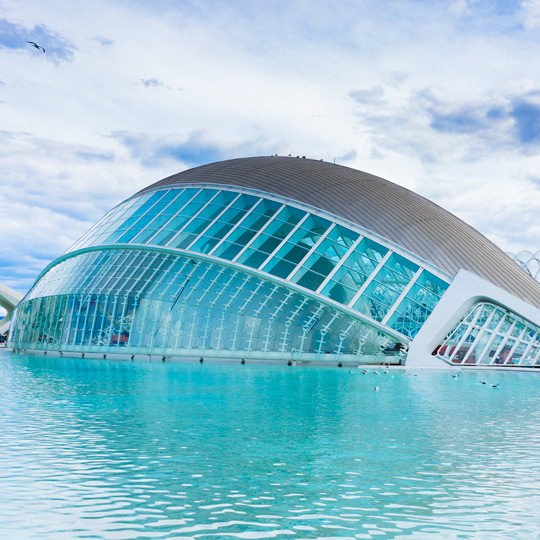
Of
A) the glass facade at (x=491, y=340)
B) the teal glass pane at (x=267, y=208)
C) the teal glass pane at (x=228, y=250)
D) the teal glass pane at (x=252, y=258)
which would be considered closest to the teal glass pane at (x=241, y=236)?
the teal glass pane at (x=228, y=250)

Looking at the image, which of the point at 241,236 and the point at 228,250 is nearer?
the point at 228,250

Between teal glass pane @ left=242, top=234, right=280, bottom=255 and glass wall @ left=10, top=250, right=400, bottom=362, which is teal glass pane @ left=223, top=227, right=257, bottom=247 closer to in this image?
teal glass pane @ left=242, top=234, right=280, bottom=255

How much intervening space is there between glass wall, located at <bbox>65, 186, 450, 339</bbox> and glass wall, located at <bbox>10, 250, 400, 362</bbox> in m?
0.73

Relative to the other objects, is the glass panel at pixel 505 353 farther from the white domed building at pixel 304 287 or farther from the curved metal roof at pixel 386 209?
the curved metal roof at pixel 386 209

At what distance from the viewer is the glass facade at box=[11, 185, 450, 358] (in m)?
28.6

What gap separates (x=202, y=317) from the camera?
30000 millimetres

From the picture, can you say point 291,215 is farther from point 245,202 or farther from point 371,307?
point 371,307

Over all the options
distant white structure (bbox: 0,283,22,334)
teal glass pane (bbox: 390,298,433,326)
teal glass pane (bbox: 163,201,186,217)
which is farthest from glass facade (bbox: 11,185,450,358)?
distant white structure (bbox: 0,283,22,334)

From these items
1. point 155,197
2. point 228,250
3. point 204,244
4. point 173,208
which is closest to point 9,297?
point 155,197

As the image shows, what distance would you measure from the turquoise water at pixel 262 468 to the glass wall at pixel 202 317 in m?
15.2

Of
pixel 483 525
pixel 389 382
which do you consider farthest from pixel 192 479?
pixel 389 382

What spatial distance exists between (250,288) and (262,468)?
22.4 meters

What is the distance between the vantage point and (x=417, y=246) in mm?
29984

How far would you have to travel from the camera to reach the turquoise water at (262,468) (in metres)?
5.36
